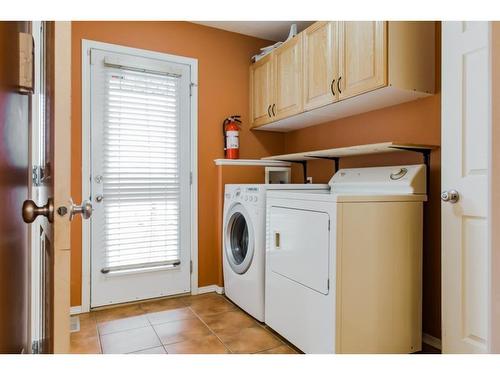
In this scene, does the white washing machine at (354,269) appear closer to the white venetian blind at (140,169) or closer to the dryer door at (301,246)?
the dryer door at (301,246)

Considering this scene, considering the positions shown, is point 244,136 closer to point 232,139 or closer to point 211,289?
point 232,139

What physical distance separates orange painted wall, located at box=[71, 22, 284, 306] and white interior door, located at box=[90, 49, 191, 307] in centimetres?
14

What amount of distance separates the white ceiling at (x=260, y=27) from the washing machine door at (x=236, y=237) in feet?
5.65

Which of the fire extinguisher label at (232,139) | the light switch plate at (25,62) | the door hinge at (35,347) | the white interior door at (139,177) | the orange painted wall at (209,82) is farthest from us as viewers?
the fire extinguisher label at (232,139)

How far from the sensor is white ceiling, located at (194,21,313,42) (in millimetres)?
2969

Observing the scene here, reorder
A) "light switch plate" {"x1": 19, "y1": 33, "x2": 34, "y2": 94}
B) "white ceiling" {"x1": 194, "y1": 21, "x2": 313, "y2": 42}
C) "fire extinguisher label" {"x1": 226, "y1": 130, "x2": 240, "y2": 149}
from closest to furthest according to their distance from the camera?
"light switch plate" {"x1": 19, "y1": 33, "x2": 34, "y2": 94} < "white ceiling" {"x1": 194, "y1": 21, "x2": 313, "y2": 42} < "fire extinguisher label" {"x1": 226, "y1": 130, "x2": 240, "y2": 149}

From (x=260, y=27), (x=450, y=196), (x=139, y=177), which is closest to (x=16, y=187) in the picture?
(x=139, y=177)

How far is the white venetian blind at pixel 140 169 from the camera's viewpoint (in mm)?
2658

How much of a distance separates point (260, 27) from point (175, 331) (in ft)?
9.03

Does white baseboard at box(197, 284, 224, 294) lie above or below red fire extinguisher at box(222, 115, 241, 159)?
below

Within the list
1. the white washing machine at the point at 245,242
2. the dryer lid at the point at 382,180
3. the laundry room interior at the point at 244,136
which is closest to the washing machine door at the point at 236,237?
the white washing machine at the point at 245,242

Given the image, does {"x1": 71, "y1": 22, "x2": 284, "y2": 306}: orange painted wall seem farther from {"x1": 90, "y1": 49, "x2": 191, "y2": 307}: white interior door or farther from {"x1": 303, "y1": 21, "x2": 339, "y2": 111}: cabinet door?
{"x1": 303, "y1": 21, "x2": 339, "y2": 111}: cabinet door

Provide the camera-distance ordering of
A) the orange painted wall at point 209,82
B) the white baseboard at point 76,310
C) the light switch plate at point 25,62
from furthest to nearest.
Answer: the orange painted wall at point 209,82 < the white baseboard at point 76,310 < the light switch plate at point 25,62

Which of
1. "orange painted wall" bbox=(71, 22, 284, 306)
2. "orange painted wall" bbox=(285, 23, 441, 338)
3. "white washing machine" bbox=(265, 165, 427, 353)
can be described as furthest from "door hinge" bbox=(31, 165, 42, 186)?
"orange painted wall" bbox=(285, 23, 441, 338)
